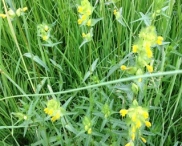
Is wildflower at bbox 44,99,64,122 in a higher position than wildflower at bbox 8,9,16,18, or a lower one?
lower

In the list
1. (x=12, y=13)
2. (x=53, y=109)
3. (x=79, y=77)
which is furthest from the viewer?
(x=79, y=77)

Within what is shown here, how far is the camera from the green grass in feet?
3.52

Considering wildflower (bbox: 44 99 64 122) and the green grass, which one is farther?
the green grass

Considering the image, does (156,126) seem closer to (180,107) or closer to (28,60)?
(180,107)

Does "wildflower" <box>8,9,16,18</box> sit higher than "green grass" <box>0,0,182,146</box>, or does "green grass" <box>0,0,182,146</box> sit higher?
"wildflower" <box>8,9,16,18</box>

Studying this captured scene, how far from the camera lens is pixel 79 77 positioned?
1242 mm

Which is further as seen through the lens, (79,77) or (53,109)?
(79,77)

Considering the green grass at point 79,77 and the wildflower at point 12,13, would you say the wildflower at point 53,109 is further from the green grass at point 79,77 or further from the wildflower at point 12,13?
the wildflower at point 12,13

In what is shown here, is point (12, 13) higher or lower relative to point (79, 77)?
higher

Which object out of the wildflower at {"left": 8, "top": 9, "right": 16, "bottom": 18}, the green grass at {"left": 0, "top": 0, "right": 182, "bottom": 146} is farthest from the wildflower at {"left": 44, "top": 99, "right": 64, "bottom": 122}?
the wildflower at {"left": 8, "top": 9, "right": 16, "bottom": 18}

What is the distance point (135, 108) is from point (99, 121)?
0.38 meters

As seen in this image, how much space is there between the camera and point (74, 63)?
1293mm

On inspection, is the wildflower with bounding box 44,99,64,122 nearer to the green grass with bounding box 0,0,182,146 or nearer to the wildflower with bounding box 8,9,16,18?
the green grass with bounding box 0,0,182,146

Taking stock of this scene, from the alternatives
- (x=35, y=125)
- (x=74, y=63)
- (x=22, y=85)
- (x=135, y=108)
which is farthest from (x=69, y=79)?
(x=135, y=108)
